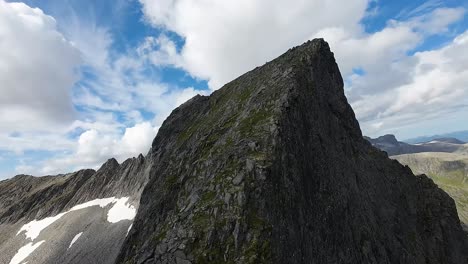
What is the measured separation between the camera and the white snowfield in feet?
274

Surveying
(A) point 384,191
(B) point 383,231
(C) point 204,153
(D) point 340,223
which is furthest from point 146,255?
(A) point 384,191

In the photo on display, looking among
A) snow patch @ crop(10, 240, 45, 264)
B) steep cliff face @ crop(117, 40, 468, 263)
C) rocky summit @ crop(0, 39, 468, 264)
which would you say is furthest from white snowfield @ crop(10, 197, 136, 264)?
steep cliff face @ crop(117, 40, 468, 263)

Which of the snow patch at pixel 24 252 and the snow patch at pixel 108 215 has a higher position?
Result: the snow patch at pixel 108 215

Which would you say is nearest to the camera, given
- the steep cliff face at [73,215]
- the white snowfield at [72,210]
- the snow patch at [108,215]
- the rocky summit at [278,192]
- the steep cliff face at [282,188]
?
→ the steep cliff face at [282,188]

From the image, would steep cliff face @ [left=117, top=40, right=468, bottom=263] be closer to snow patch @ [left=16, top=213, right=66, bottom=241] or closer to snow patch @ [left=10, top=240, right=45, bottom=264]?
snow patch @ [left=10, top=240, right=45, bottom=264]

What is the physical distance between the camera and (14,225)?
371ft

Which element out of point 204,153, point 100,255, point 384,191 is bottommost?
point 100,255

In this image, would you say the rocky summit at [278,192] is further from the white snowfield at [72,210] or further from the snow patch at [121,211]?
the white snowfield at [72,210]

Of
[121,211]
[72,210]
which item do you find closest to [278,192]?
[121,211]

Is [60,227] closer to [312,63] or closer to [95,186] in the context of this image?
[95,186]

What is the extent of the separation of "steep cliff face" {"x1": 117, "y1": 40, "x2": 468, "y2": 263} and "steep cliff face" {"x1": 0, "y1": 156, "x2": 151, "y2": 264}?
1141 inches

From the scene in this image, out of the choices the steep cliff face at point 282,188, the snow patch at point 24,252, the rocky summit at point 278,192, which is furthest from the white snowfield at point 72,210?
the steep cliff face at point 282,188

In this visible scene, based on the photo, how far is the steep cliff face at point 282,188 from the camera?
1176 inches

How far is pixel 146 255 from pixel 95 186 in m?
94.5
